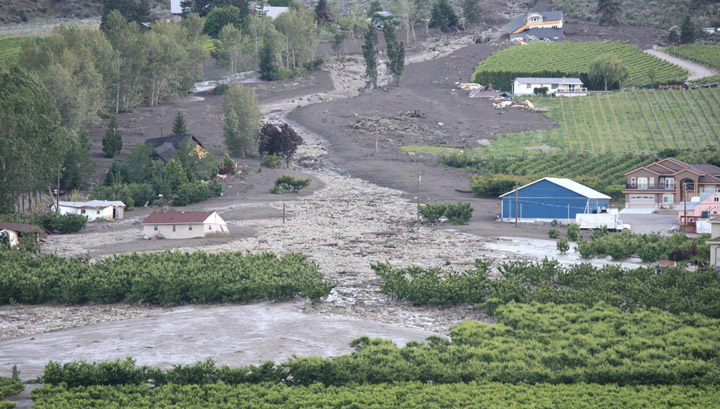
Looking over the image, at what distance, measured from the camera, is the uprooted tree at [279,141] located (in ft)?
291

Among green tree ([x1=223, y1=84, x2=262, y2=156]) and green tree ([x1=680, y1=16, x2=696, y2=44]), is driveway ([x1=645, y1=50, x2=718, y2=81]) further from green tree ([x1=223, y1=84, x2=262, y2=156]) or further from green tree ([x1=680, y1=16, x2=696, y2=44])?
green tree ([x1=223, y1=84, x2=262, y2=156])

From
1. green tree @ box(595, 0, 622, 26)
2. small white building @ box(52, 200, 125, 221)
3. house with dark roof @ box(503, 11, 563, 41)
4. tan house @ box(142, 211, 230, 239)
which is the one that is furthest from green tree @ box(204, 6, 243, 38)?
tan house @ box(142, 211, 230, 239)

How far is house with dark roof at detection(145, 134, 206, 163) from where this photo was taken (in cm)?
8244

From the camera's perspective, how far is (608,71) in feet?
399

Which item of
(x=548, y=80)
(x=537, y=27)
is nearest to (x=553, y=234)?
(x=548, y=80)

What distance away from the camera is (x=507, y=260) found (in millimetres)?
51281

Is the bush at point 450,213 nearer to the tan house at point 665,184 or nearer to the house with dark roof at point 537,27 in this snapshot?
the tan house at point 665,184

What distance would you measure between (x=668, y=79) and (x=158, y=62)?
73.1m

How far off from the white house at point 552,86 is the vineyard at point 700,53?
23.6 m

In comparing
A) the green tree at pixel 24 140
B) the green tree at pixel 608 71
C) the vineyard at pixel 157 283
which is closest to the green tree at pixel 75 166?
the green tree at pixel 24 140

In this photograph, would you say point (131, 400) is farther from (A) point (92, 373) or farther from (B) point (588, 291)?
(B) point (588, 291)

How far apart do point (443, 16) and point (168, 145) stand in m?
87.8

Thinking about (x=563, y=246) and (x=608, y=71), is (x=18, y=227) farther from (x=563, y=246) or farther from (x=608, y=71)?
(x=608, y=71)

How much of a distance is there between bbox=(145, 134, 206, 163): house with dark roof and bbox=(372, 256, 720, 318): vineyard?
41352mm
